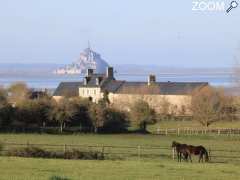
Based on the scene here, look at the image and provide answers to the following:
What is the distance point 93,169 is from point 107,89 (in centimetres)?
9046

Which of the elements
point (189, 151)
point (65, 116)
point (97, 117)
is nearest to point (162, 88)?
point (97, 117)

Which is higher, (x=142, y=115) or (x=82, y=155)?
(x=142, y=115)

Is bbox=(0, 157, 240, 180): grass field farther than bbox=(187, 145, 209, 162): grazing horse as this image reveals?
No

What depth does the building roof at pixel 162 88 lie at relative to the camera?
10594 cm

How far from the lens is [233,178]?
21.5 metres

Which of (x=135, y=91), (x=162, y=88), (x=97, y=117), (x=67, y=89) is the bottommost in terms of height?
(x=97, y=117)

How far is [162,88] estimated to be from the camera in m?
110

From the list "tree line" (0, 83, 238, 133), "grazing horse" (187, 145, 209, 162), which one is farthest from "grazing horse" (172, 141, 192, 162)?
"tree line" (0, 83, 238, 133)

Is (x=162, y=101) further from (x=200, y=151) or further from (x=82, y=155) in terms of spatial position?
(x=82, y=155)

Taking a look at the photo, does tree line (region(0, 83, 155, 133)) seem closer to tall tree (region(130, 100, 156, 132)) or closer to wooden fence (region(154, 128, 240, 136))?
tall tree (region(130, 100, 156, 132))

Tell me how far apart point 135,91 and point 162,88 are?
547cm

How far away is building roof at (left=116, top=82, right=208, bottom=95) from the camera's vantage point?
105938 millimetres

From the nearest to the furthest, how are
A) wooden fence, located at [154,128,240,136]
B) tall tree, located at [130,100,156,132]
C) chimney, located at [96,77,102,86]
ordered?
wooden fence, located at [154,128,240,136]
tall tree, located at [130,100,156,132]
chimney, located at [96,77,102,86]

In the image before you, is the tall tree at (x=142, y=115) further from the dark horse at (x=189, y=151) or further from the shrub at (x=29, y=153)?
the shrub at (x=29, y=153)
